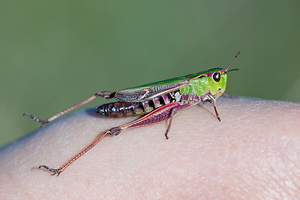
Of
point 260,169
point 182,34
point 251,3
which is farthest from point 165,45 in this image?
point 260,169

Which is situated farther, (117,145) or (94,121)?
(94,121)

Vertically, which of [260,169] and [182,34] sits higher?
[182,34]

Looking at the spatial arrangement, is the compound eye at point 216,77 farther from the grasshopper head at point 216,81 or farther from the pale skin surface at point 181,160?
the pale skin surface at point 181,160

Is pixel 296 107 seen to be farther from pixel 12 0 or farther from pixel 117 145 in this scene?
pixel 12 0

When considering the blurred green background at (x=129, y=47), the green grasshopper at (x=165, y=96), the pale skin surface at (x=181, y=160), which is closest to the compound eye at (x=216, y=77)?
the green grasshopper at (x=165, y=96)

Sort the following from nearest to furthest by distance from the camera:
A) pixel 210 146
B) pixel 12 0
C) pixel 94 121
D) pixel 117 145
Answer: pixel 210 146, pixel 117 145, pixel 94 121, pixel 12 0

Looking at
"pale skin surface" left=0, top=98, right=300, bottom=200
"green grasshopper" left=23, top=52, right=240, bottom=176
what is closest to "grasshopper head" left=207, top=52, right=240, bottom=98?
"green grasshopper" left=23, top=52, right=240, bottom=176

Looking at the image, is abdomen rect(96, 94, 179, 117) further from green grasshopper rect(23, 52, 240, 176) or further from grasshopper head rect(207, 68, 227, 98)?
grasshopper head rect(207, 68, 227, 98)
